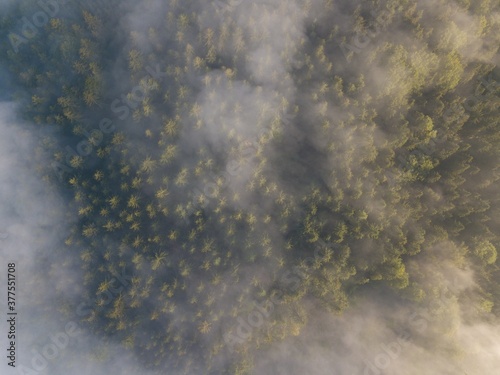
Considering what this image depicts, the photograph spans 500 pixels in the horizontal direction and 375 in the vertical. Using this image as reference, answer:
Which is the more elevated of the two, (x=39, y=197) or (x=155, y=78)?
(x=155, y=78)

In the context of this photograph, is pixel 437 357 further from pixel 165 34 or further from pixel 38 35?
pixel 38 35

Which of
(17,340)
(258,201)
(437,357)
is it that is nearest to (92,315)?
(17,340)

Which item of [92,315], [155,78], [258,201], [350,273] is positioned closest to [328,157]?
[258,201]

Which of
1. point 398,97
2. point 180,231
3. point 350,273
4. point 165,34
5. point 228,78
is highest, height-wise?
point 165,34

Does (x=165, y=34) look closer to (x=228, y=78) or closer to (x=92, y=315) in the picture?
(x=228, y=78)

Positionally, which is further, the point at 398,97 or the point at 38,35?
the point at 38,35

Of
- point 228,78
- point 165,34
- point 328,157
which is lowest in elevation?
point 328,157
